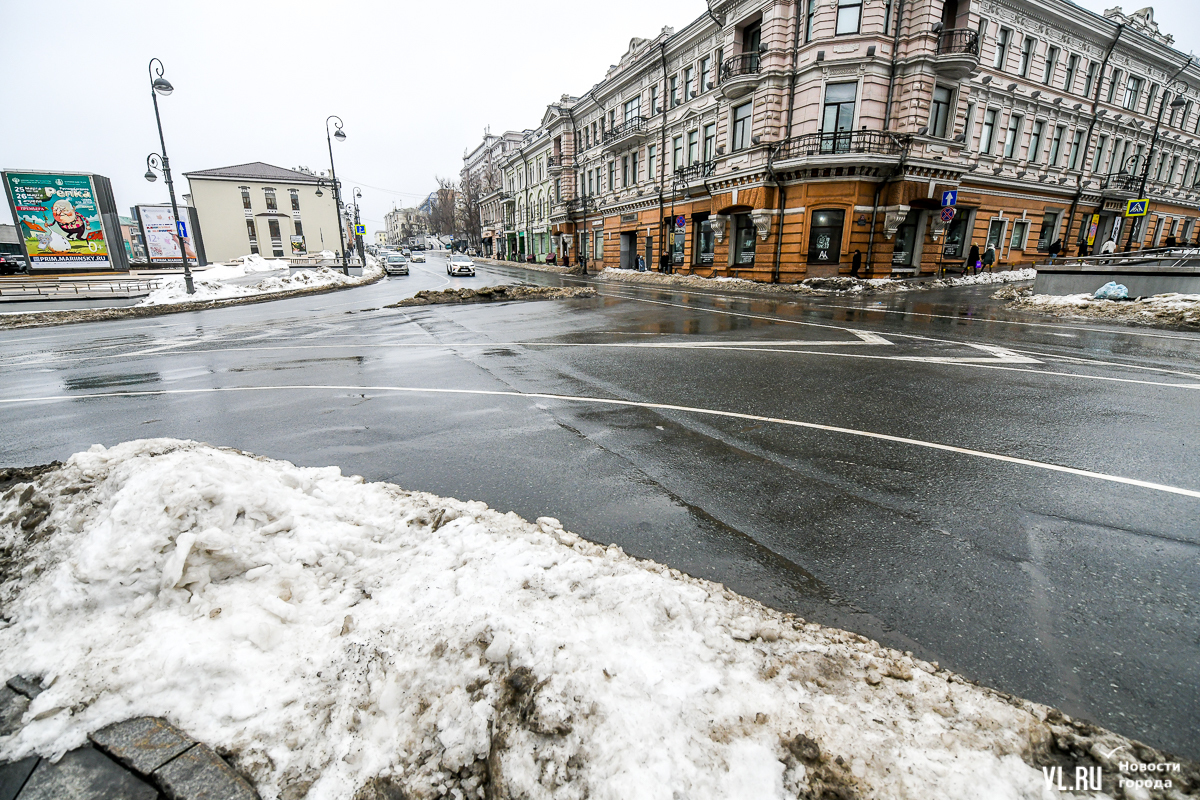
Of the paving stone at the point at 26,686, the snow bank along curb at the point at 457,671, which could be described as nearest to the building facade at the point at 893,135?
the snow bank along curb at the point at 457,671

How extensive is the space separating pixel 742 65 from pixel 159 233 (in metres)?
49.1

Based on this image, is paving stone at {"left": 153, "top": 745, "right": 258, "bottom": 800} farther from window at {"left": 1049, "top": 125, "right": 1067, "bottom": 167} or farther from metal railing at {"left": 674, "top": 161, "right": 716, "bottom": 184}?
window at {"left": 1049, "top": 125, "right": 1067, "bottom": 167}

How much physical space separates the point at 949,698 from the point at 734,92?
29.2 metres

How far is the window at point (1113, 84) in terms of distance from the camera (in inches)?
1201

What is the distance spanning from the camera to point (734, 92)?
83.3ft

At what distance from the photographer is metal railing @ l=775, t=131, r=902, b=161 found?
22.4 meters

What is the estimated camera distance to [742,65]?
83.7 ft

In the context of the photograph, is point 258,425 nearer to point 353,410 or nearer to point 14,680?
point 353,410

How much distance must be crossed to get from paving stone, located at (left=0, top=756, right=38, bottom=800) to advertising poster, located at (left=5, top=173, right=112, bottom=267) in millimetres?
45206

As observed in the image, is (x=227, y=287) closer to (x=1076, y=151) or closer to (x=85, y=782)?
(x=85, y=782)

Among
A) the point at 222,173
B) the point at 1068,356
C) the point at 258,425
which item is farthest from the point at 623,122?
the point at 222,173

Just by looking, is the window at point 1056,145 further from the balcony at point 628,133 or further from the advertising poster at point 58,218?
the advertising poster at point 58,218

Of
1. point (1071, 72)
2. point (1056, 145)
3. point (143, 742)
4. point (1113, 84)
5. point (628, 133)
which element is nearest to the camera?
point (143, 742)

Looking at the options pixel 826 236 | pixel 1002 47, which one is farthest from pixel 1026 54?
pixel 826 236
